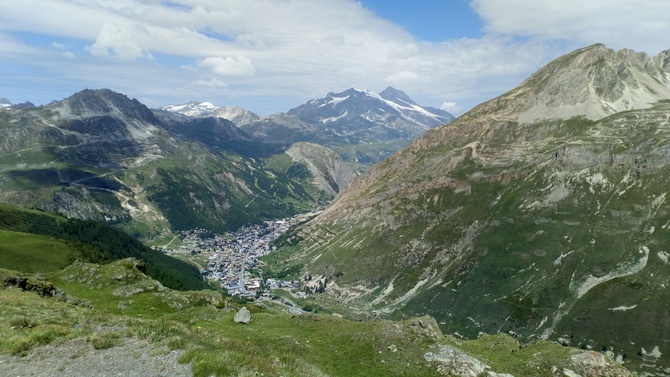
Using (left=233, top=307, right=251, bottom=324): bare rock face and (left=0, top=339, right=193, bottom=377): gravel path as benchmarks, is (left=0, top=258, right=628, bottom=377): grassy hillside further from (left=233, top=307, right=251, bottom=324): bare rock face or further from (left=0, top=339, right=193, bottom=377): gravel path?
(left=233, top=307, right=251, bottom=324): bare rock face

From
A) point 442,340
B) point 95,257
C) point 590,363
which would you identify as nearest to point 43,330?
point 442,340

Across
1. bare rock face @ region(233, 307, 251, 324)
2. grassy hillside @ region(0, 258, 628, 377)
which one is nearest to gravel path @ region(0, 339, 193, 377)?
grassy hillside @ region(0, 258, 628, 377)

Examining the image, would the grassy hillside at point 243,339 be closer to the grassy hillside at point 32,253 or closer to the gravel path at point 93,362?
the gravel path at point 93,362

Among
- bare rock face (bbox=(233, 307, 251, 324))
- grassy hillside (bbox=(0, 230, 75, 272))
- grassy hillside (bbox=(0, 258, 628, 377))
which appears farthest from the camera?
grassy hillside (bbox=(0, 230, 75, 272))

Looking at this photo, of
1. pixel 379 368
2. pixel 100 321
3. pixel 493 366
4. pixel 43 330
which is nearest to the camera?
pixel 43 330

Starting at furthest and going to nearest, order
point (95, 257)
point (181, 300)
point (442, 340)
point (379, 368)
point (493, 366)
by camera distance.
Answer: point (95, 257), point (181, 300), point (442, 340), point (493, 366), point (379, 368)

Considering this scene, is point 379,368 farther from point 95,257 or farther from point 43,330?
point 95,257

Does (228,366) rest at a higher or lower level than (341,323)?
higher

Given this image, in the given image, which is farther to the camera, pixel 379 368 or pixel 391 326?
pixel 391 326
